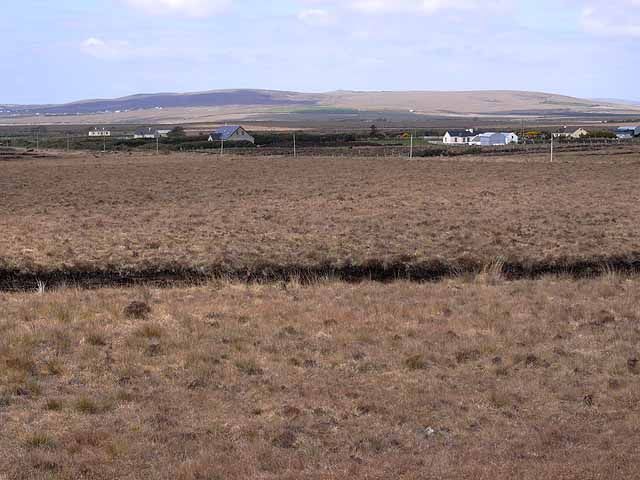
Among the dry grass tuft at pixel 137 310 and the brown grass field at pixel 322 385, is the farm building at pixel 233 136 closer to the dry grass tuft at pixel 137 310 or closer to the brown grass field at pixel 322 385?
the brown grass field at pixel 322 385

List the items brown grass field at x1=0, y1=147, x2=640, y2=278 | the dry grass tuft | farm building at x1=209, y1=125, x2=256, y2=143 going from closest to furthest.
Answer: the dry grass tuft < brown grass field at x1=0, y1=147, x2=640, y2=278 < farm building at x1=209, y1=125, x2=256, y2=143

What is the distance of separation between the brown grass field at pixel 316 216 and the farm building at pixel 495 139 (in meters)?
43.5

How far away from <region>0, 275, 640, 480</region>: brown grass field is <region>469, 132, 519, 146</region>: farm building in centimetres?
7704

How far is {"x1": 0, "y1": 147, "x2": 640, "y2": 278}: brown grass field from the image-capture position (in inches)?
753

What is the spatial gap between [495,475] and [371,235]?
49.1 feet

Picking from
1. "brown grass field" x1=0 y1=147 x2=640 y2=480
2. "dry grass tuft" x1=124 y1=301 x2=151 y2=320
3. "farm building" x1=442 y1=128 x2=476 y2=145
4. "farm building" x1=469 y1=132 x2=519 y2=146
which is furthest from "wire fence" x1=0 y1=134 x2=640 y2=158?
"dry grass tuft" x1=124 y1=301 x2=151 y2=320

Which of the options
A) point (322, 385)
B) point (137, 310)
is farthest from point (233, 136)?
point (322, 385)

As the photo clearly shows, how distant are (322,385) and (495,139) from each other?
8527 centimetres

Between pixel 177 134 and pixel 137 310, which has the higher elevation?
pixel 177 134

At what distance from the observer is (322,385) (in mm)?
9984

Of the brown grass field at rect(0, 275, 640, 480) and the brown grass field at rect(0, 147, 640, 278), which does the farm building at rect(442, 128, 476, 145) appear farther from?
the brown grass field at rect(0, 275, 640, 480)

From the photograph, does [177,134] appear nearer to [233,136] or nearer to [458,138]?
[233,136]

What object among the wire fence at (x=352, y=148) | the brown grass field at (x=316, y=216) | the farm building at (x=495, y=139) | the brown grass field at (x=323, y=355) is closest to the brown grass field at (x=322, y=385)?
the brown grass field at (x=323, y=355)

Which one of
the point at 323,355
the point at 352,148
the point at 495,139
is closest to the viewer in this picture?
the point at 323,355
